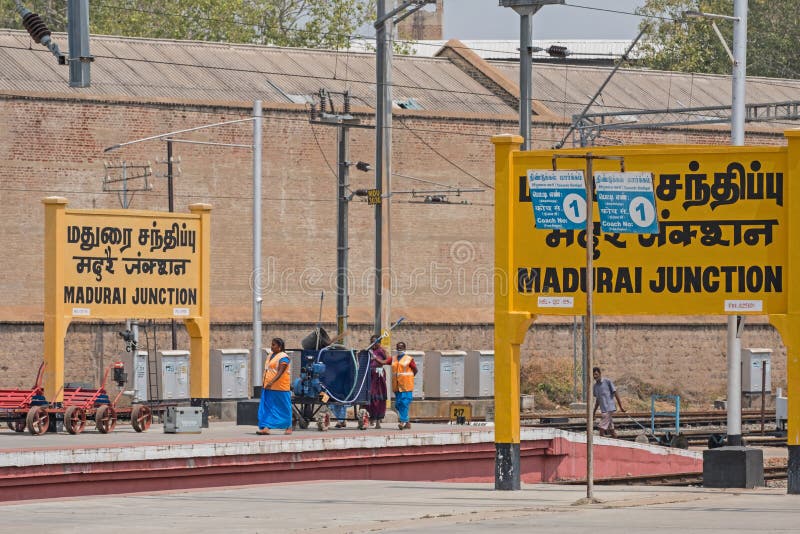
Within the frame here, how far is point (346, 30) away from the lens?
84.4m

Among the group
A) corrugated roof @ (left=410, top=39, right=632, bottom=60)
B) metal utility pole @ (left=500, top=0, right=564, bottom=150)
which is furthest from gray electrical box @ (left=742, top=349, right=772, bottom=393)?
corrugated roof @ (left=410, top=39, right=632, bottom=60)

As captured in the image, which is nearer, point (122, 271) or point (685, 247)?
point (685, 247)

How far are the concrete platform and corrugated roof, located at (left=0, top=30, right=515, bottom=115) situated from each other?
72.6 ft

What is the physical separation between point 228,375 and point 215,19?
129ft

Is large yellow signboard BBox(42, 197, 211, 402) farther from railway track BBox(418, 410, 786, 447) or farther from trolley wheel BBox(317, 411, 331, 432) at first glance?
railway track BBox(418, 410, 786, 447)

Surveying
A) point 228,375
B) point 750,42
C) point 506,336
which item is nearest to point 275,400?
point 506,336

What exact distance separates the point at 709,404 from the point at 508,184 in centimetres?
3711

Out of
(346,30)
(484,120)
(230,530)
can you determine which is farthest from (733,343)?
(346,30)

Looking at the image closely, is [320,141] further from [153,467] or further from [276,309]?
[153,467]

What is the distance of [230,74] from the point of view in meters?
56.1

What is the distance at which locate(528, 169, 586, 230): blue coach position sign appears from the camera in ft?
66.3

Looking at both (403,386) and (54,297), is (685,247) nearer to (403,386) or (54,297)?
(403,386)

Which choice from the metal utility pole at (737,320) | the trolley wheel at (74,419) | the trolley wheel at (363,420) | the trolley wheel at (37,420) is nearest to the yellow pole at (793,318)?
the metal utility pole at (737,320)

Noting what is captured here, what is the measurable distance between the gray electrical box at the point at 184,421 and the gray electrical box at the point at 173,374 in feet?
45.2
